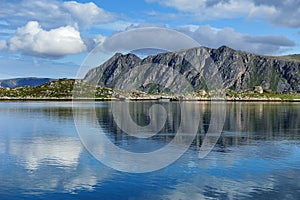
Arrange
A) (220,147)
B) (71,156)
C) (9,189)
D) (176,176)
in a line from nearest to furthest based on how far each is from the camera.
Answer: (9,189), (176,176), (71,156), (220,147)

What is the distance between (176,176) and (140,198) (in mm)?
10953

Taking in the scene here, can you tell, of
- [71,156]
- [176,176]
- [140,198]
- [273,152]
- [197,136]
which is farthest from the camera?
[197,136]

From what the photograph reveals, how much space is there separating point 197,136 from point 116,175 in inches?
1756

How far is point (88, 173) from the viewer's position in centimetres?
5222

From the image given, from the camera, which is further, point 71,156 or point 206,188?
point 71,156

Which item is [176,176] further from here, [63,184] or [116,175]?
[63,184]

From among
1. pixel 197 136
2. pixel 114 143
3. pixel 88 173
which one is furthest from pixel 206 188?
pixel 197 136

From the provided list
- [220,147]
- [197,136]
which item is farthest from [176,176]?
[197,136]

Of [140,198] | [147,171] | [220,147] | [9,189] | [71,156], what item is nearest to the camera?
[140,198]

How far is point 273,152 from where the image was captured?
230 feet

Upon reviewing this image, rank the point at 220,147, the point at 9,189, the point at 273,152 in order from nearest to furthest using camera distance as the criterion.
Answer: the point at 9,189, the point at 273,152, the point at 220,147

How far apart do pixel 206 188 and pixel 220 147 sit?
32.3m

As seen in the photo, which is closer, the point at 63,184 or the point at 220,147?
the point at 63,184

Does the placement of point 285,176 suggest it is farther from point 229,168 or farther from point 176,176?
point 176,176
